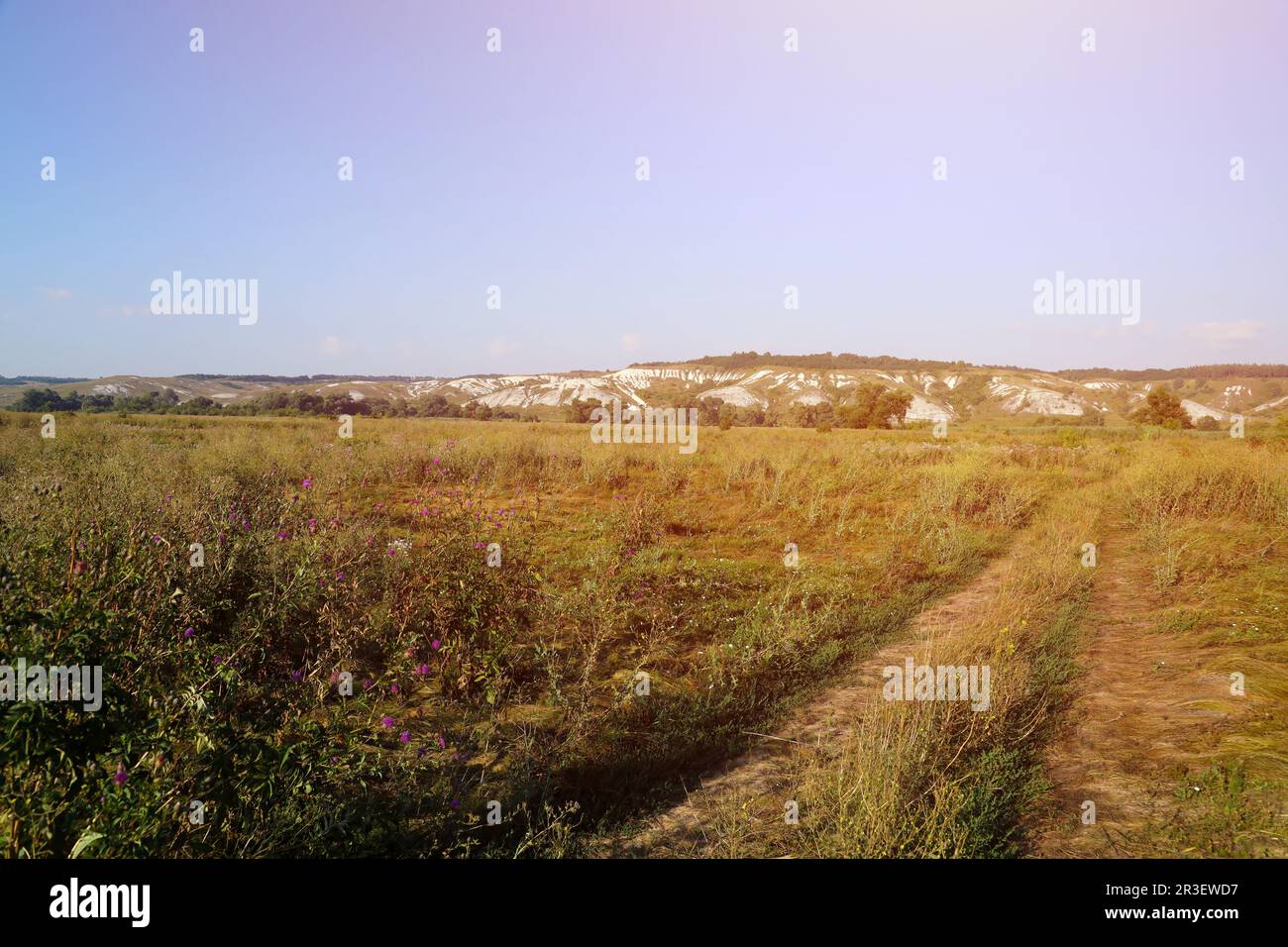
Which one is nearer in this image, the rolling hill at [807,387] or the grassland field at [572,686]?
the grassland field at [572,686]

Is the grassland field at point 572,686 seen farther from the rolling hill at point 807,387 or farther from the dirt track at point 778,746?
the rolling hill at point 807,387

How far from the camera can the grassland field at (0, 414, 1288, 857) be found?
7.57 feet

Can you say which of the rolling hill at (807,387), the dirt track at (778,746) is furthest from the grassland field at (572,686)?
the rolling hill at (807,387)

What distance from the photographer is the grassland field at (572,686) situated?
2309 mm

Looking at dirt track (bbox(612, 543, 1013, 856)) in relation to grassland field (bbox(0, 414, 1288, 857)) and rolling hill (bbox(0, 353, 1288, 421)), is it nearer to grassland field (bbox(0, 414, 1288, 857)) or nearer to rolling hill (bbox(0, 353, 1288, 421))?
grassland field (bbox(0, 414, 1288, 857))

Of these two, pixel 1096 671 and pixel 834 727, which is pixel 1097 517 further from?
pixel 834 727

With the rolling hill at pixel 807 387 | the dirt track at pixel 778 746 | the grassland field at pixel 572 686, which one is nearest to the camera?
the grassland field at pixel 572 686

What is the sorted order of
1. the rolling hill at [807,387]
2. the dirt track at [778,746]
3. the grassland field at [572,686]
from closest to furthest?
1. the grassland field at [572,686]
2. the dirt track at [778,746]
3. the rolling hill at [807,387]

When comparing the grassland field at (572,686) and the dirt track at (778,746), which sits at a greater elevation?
the grassland field at (572,686)

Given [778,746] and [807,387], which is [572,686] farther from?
[807,387]

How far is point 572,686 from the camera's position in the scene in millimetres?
4184

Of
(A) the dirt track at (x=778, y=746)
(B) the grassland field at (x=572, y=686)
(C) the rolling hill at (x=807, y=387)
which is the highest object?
(C) the rolling hill at (x=807, y=387)

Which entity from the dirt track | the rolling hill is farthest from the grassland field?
the rolling hill

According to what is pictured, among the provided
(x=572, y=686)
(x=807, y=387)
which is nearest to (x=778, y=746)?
(x=572, y=686)
